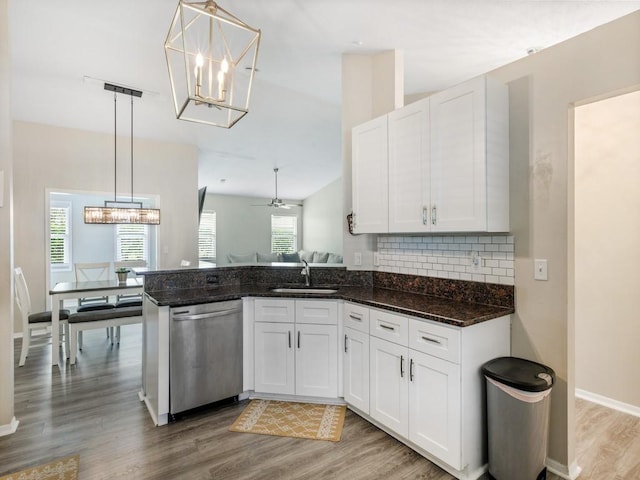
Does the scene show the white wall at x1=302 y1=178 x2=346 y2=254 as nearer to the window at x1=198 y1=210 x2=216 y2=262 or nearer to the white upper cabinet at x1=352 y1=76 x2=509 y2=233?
the window at x1=198 y1=210 x2=216 y2=262

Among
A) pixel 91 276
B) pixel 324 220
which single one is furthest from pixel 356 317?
pixel 324 220

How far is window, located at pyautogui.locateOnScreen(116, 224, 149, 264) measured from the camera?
7.08m

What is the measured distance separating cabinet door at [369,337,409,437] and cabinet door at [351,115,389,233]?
0.91 meters

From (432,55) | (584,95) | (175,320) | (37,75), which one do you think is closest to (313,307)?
(175,320)

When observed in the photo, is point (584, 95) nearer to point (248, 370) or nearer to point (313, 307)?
point (313, 307)

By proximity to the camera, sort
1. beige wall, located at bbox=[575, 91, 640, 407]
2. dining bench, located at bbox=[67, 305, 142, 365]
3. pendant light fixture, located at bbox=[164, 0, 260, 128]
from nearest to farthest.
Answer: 1. pendant light fixture, located at bbox=[164, 0, 260, 128]
2. beige wall, located at bbox=[575, 91, 640, 407]
3. dining bench, located at bbox=[67, 305, 142, 365]

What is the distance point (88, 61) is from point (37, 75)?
75 cm

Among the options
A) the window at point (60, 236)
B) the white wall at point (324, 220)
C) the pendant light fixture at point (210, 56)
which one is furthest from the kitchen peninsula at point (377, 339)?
the white wall at point (324, 220)

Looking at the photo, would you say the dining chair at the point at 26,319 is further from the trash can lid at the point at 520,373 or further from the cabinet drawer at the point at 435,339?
the trash can lid at the point at 520,373

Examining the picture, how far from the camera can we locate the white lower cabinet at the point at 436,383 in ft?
6.19

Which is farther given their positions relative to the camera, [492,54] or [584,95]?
[492,54]

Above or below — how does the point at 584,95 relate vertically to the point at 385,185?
above

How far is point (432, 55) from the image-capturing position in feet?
9.97

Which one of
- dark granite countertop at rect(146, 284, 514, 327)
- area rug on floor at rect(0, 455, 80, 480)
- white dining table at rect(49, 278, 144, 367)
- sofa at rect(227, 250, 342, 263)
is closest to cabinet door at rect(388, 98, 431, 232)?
dark granite countertop at rect(146, 284, 514, 327)
